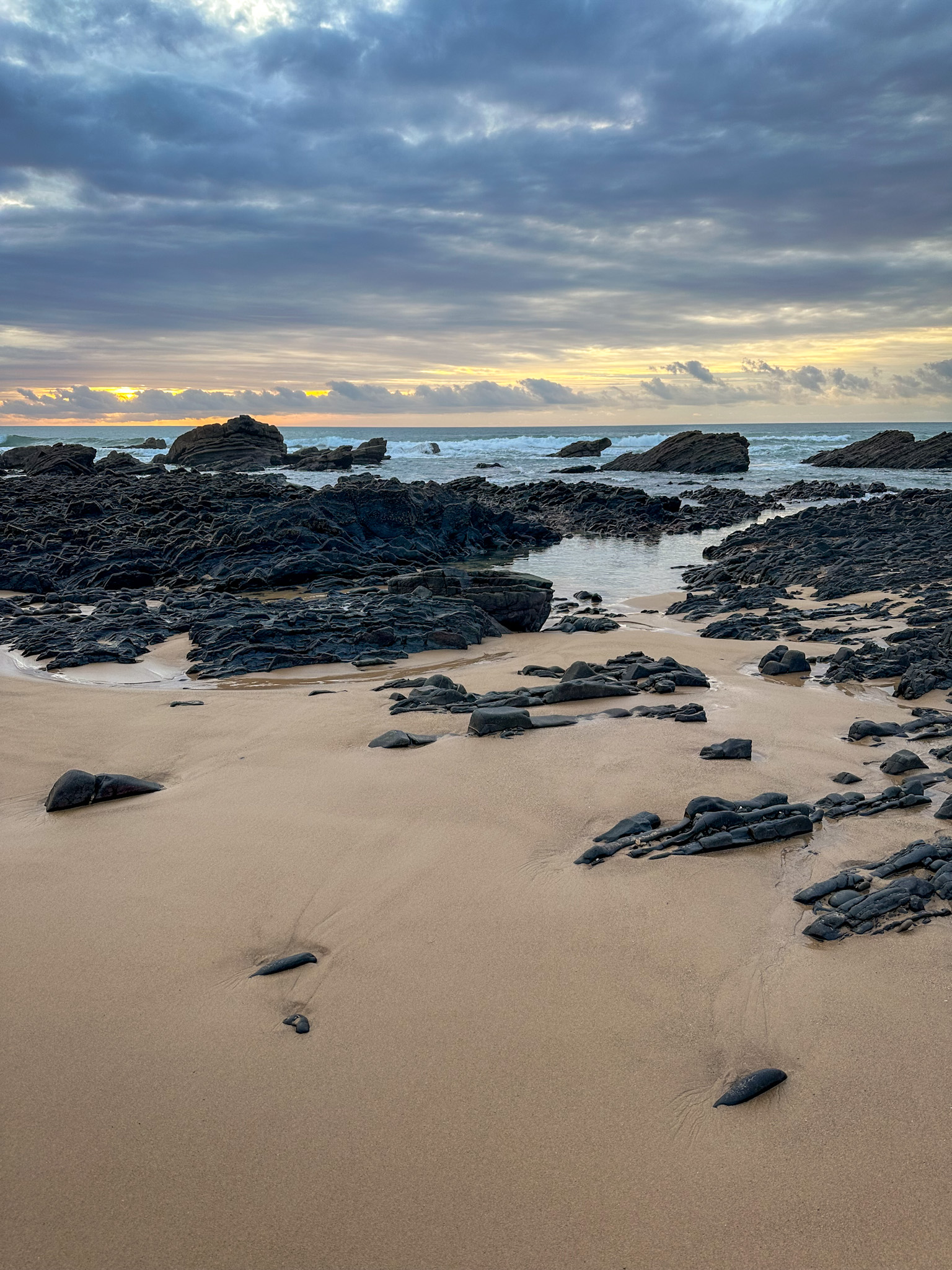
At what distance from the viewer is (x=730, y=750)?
535 cm

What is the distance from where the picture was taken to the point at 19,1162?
2.31 metres

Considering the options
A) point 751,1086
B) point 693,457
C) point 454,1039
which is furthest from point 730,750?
point 693,457

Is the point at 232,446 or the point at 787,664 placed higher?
the point at 232,446

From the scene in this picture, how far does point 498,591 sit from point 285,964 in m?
8.97

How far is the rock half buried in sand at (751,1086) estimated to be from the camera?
2469mm

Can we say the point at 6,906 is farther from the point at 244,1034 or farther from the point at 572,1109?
the point at 572,1109

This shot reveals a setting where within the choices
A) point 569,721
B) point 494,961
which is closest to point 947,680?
point 569,721

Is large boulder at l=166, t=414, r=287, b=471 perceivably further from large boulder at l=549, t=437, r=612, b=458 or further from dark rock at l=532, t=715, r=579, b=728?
dark rock at l=532, t=715, r=579, b=728

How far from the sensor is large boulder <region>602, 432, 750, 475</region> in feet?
191

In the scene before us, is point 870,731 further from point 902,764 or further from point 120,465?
point 120,465

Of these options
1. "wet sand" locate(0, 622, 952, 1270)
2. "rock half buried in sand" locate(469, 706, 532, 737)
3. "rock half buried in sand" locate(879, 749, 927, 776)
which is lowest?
"wet sand" locate(0, 622, 952, 1270)

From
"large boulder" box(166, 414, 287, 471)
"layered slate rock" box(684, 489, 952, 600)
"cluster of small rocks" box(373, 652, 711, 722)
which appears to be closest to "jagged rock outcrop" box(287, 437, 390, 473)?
"large boulder" box(166, 414, 287, 471)

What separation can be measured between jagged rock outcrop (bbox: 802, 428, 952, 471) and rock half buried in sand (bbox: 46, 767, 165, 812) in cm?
5955

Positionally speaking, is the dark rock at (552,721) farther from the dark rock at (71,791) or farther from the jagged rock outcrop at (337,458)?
the jagged rock outcrop at (337,458)
